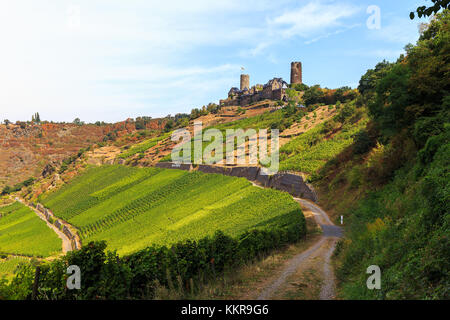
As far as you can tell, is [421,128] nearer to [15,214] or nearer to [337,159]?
[337,159]

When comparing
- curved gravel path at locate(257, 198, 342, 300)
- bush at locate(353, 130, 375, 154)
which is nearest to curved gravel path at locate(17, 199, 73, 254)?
curved gravel path at locate(257, 198, 342, 300)

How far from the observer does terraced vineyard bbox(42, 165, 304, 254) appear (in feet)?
111

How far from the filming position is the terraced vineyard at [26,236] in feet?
198

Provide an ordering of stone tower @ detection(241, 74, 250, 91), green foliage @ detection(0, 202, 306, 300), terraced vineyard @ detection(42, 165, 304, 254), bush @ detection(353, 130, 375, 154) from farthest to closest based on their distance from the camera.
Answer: stone tower @ detection(241, 74, 250, 91) → bush @ detection(353, 130, 375, 154) → terraced vineyard @ detection(42, 165, 304, 254) → green foliage @ detection(0, 202, 306, 300)

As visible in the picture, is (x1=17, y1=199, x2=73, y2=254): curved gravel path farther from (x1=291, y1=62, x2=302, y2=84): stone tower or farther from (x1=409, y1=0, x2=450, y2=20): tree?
(x1=291, y1=62, x2=302, y2=84): stone tower

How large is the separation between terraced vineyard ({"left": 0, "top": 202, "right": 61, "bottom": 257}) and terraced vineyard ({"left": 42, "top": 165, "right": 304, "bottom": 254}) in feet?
17.7

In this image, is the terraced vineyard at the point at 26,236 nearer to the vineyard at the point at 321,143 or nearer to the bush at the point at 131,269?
the vineyard at the point at 321,143

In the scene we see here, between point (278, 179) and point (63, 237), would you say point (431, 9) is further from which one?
point (63, 237)

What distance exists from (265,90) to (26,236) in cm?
9990

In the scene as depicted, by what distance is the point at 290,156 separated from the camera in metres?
59.3

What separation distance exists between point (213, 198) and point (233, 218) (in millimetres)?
14222
